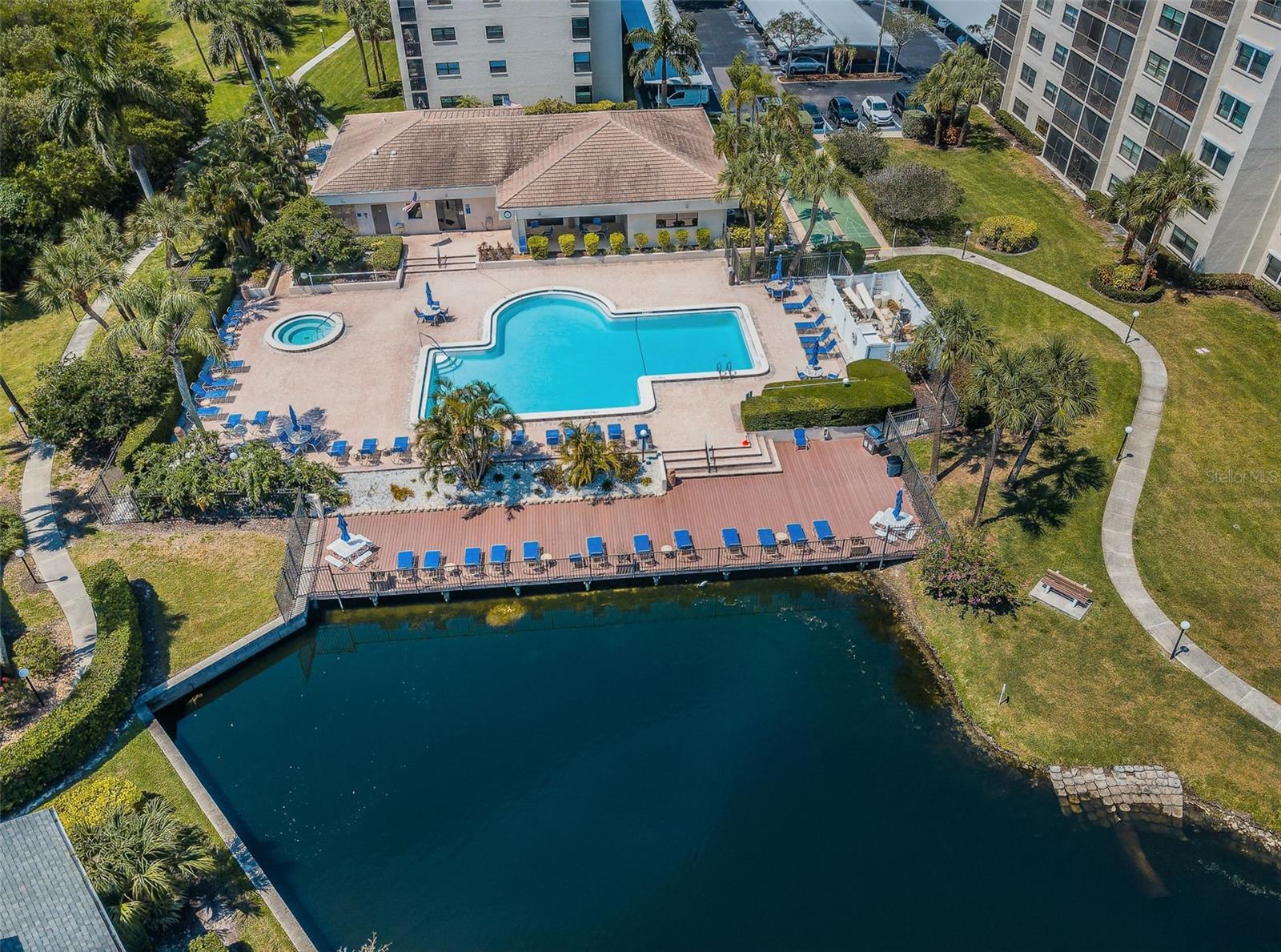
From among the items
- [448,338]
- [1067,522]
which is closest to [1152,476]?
[1067,522]

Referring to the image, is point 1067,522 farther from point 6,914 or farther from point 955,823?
point 6,914

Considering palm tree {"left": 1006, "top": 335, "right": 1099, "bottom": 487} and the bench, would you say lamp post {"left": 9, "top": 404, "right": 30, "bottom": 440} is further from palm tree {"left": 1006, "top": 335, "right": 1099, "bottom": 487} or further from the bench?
the bench

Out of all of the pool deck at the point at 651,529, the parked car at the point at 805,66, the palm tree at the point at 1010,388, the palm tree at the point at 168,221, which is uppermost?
the palm tree at the point at 1010,388

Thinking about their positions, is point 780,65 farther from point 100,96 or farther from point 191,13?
point 100,96

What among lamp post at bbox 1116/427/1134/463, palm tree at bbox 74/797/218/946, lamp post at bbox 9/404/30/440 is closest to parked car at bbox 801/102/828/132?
lamp post at bbox 1116/427/1134/463

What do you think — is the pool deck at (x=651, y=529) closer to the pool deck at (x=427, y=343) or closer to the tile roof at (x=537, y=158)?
the pool deck at (x=427, y=343)

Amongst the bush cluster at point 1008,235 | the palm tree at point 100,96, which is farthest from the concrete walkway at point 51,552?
the bush cluster at point 1008,235
